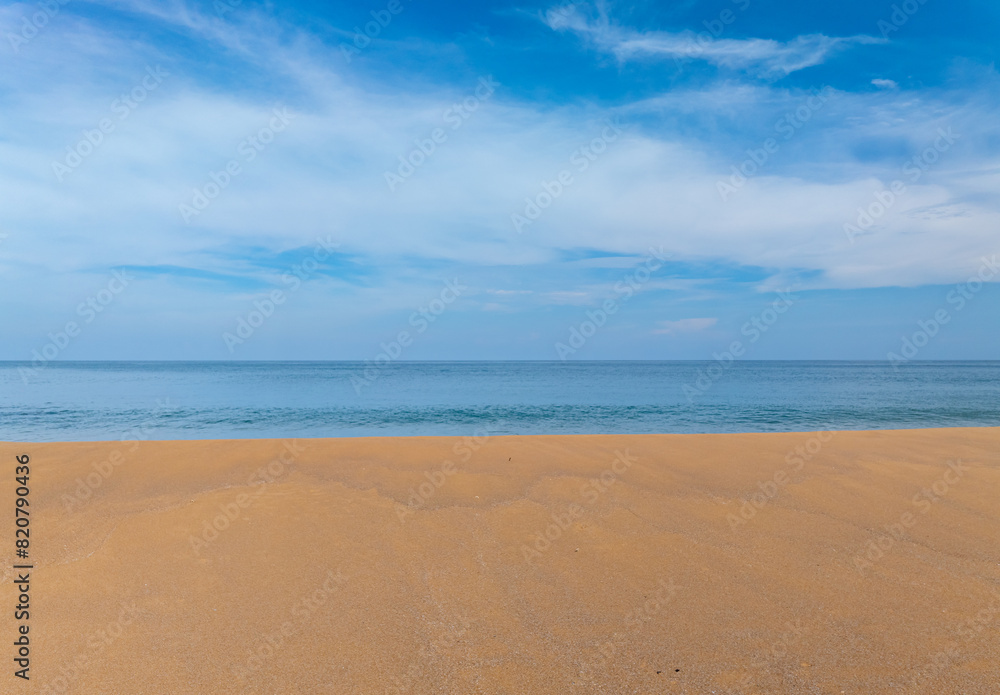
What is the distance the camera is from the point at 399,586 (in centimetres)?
473

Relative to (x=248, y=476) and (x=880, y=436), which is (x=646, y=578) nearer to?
(x=248, y=476)

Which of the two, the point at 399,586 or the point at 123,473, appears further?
the point at 123,473

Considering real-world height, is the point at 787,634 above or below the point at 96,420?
below

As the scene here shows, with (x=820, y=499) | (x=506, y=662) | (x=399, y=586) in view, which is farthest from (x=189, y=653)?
(x=820, y=499)

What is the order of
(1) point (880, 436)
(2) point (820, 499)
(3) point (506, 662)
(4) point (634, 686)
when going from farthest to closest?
(1) point (880, 436) → (2) point (820, 499) → (3) point (506, 662) → (4) point (634, 686)

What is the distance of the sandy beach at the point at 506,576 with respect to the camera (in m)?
3.63

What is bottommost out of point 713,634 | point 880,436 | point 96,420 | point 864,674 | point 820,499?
point 864,674

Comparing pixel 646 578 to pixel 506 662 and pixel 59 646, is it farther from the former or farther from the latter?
pixel 59 646

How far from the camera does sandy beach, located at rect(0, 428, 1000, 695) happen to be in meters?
3.63

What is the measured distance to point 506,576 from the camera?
4918 mm

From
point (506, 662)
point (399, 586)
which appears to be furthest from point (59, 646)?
point (506, 662)

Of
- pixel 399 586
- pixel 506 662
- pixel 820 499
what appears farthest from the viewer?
pixel 820 499

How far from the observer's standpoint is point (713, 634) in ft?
13.2

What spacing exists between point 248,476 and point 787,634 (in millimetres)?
6975
